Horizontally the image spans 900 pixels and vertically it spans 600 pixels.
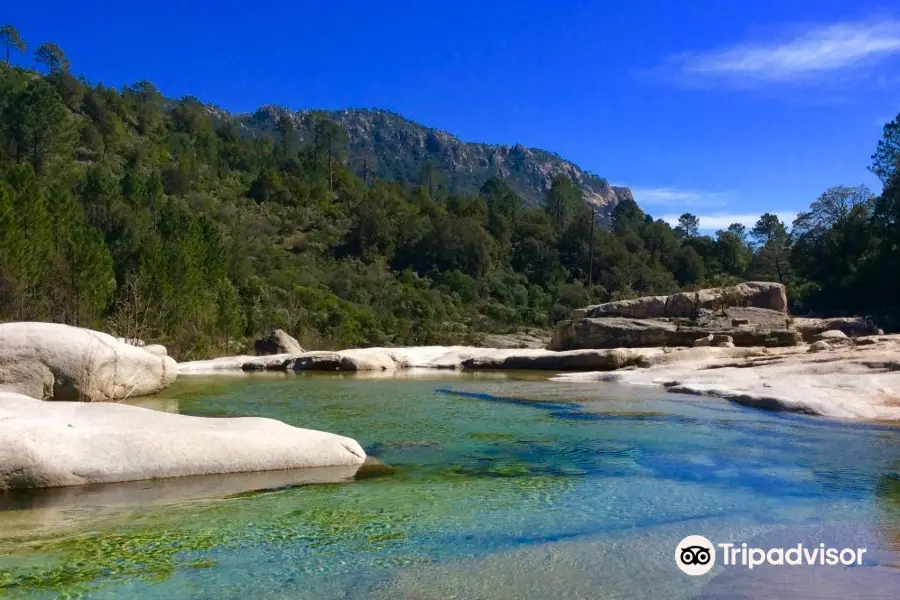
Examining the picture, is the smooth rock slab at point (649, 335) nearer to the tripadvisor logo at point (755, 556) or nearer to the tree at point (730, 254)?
the tripadvisor logo at point (755, 556)

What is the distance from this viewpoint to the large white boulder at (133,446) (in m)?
7.98

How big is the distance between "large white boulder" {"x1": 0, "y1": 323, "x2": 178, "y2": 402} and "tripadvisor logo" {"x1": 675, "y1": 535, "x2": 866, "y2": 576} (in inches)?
472

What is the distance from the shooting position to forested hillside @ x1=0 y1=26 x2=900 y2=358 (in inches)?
1351

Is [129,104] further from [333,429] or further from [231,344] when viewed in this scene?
[333,429]

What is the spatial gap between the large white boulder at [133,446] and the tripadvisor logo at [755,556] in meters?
4.93

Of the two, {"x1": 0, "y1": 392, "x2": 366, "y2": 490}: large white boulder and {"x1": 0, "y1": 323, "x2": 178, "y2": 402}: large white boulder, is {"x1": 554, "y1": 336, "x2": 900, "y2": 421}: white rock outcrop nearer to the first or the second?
{"x1": 0, "y1": 392, "x2": 366, "y2": 490}: large white boulder

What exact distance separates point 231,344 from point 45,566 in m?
35.1

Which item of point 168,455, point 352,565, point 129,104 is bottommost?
point 352,565

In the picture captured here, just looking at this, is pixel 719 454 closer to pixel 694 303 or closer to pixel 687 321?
pixel 687 321

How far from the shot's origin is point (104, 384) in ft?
48.4

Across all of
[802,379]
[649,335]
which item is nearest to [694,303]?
[649,335]

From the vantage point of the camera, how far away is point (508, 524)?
6957mm

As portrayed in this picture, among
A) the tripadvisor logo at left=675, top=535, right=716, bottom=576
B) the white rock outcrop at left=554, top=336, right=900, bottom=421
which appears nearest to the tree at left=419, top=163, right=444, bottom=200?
the white rock outcrop at left=554, top=336, right=900, bottom=421

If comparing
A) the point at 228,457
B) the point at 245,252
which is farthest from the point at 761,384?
the point at 245,252
